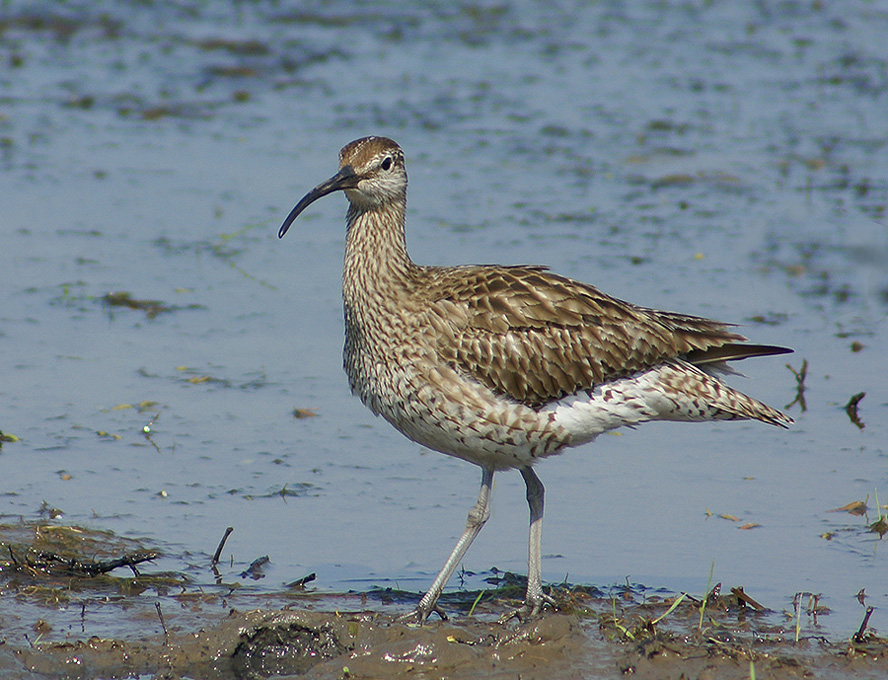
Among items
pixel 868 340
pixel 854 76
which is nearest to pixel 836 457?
pixel 868 340

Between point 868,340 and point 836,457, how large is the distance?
2017mm

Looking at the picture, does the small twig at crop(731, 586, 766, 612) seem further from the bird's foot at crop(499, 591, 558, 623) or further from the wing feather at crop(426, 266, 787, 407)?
the wing feather at crop(426, 266, 787, 407)

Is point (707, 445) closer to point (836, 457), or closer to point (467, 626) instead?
point (836, 457)

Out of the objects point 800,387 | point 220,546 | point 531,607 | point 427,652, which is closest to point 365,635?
point 427,652

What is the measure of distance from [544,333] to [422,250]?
4.47m

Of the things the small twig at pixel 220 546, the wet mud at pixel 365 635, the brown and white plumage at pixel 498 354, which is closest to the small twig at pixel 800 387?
the brown and white plumage at pixel 498 354

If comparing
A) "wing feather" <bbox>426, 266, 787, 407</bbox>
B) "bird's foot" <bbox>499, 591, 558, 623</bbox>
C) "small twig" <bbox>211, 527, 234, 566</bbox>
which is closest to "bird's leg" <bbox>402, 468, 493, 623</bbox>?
"bird's foot" <bbox>499, 591, 558, 623</bbox>

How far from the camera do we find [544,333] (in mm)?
6672

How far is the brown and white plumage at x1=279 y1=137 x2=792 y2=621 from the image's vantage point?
642cm

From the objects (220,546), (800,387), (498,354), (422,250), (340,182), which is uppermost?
(340,182)

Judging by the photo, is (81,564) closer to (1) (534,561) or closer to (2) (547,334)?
(1) (534,561)

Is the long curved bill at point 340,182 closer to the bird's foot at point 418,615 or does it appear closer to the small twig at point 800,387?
the bird's foot at point 418,615

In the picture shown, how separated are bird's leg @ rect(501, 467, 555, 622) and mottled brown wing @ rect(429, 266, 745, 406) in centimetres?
49

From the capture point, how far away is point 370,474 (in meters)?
7.89
